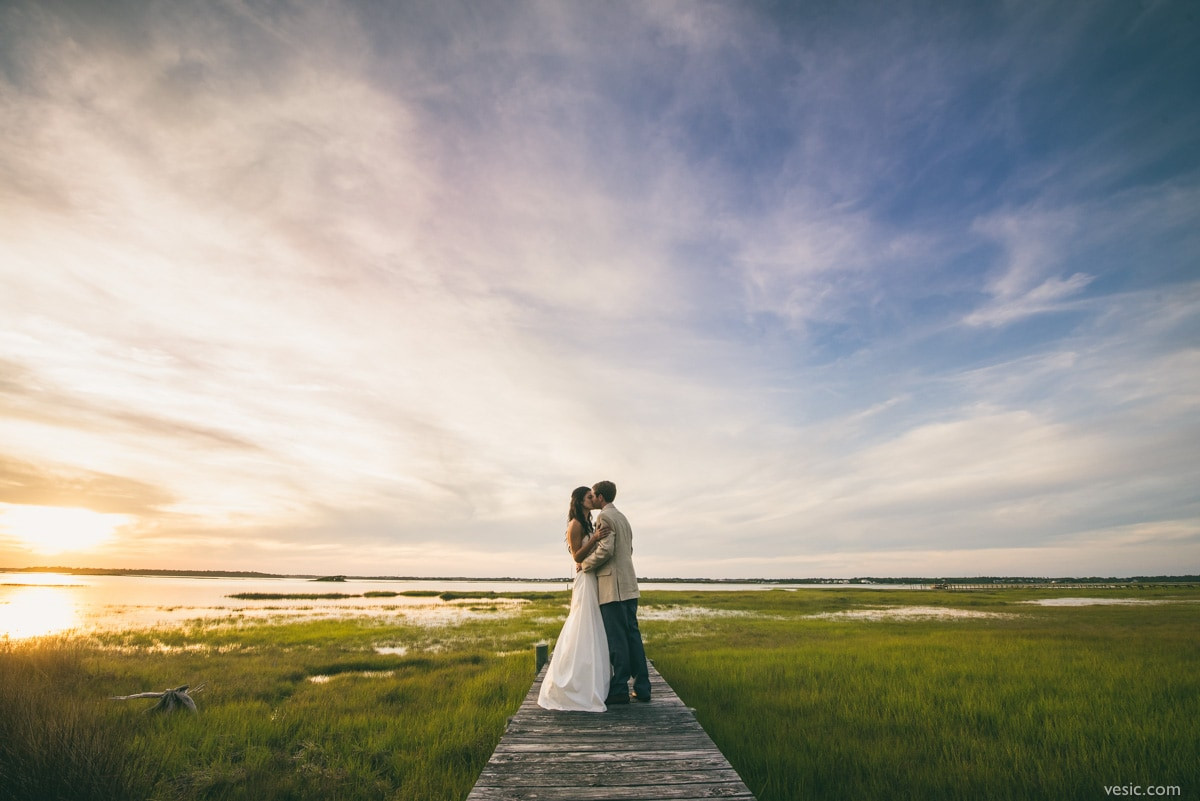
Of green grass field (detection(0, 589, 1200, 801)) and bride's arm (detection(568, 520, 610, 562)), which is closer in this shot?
green grass field (detection(0, 589, 1200, 801))

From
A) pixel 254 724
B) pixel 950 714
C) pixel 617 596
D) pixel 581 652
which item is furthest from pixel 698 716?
pixel 254 724

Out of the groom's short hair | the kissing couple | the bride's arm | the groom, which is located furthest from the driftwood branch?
the groom's short hair

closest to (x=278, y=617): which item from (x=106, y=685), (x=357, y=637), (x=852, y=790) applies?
(x=357, y=637)

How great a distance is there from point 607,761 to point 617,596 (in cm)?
242

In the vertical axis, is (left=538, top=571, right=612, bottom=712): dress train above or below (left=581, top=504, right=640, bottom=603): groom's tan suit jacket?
below

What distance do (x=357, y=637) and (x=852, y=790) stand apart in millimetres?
21591

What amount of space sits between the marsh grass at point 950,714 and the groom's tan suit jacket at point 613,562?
2563 mm

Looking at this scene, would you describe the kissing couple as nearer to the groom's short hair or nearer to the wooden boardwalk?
the groom's short hair

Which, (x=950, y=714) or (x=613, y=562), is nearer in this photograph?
(x=613, y=562)

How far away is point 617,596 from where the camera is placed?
717cm

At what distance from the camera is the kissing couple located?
6.90 meters

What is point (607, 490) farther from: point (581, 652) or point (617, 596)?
point (581, 652)

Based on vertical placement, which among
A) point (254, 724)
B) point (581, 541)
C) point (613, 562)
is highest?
point (581, 541)

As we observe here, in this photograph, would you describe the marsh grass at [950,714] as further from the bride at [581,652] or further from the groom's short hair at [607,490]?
the groom's short hair at [607,490]
